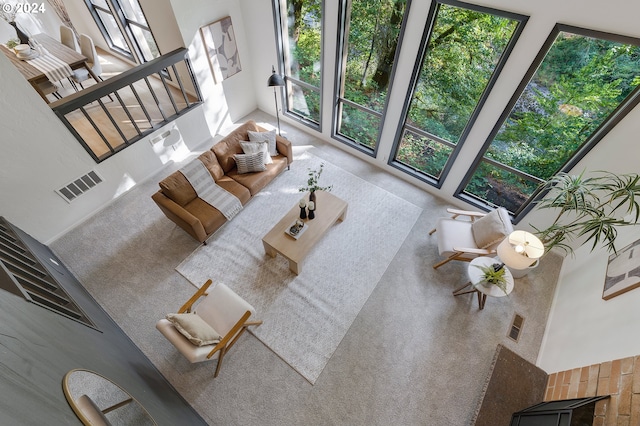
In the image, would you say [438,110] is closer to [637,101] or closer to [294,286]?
[637,101]

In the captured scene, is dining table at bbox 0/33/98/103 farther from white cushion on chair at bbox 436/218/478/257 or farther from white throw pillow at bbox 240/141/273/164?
white cushion on chair at bbox 436/218/478/257

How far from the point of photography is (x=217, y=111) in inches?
220

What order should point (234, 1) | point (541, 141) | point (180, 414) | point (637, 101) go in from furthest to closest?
1. point (234, 1)
2. point (541, 141)
3. point (637, 101)
4. point (180, 414)

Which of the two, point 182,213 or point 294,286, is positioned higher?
point 294,286

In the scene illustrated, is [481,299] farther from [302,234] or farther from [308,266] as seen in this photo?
[302,234]

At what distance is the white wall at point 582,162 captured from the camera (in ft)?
8.50

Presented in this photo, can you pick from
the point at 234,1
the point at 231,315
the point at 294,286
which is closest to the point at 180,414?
the point at 231,315

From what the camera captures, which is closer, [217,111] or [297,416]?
[297,416]

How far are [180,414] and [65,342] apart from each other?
1.43 m

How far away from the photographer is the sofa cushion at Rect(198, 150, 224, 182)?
4453mm

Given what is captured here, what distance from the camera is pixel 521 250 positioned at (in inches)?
119

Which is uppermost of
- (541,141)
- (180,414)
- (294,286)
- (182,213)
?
(541,141)

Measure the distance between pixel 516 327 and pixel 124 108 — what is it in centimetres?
587

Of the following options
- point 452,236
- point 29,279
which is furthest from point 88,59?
point 452,236
